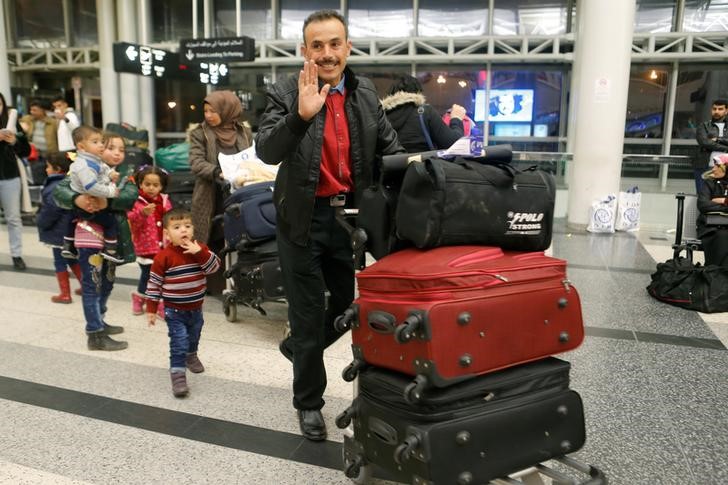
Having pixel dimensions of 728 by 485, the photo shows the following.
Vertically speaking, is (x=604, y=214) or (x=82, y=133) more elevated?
(x=82, y=133)

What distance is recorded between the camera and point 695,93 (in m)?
12.9

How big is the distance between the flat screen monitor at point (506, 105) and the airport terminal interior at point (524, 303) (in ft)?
0.24

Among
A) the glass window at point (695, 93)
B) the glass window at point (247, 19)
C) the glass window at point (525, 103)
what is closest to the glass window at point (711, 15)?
the glass window at point (695, 93)

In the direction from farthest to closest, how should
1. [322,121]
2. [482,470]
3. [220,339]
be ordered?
[220,339]
[322,121]
[482,470]

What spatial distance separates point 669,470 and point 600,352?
141 centimetres

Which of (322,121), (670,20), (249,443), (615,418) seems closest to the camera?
(322,121)

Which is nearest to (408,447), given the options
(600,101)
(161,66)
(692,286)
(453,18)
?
(692,286)

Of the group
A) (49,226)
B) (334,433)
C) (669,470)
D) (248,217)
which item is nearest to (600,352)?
(669,470)

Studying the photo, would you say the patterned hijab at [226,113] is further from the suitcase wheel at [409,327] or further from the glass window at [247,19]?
the glass window at [247,19]

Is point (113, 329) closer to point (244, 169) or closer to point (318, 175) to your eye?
point (244, 169)

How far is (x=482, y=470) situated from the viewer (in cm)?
169

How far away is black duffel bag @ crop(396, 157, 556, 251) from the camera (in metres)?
1.79

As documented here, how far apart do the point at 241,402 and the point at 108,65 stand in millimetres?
13912

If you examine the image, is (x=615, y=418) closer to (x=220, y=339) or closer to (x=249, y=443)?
(x=249, y=443)
